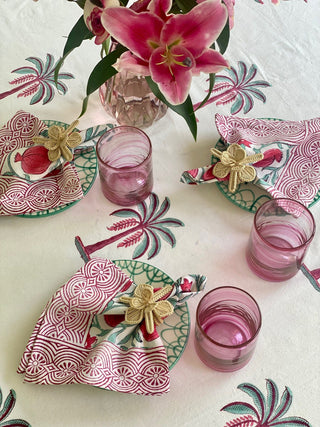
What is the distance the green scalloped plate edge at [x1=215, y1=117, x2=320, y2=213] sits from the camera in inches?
32.9

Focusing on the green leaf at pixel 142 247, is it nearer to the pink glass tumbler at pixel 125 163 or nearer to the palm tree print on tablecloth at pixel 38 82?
the pink glass tumbler at pixel 125 163

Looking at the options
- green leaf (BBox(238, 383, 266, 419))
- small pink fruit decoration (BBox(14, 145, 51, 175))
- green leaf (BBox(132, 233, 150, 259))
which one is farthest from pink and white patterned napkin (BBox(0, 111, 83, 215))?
green leaf (BBox(238, 383, 266, 419))

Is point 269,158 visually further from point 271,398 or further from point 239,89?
point 271,398

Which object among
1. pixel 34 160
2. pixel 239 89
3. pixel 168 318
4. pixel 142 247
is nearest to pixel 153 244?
pixel 142 247

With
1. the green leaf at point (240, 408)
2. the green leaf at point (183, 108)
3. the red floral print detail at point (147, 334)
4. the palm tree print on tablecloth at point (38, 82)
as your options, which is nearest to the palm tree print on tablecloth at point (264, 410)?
the green leaf at point (240, 408)

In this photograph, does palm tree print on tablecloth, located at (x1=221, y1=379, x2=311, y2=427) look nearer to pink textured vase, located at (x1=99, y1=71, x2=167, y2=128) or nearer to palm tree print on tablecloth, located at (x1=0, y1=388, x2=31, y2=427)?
palm tree print on tablecloth, located at (x1=0, y1=388, x2=31, y2=427)

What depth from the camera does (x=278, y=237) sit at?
801 millimetres

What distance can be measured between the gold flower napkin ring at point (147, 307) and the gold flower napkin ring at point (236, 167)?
0.71ft

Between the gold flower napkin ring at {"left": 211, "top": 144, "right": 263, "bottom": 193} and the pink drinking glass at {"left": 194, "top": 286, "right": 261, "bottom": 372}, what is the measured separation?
0.62 feet

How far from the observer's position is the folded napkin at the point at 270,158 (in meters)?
0.83

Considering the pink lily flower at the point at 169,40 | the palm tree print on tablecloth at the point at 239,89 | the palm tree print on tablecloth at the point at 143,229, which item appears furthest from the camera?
the palm tree print on tablecloth at the point at 239,89

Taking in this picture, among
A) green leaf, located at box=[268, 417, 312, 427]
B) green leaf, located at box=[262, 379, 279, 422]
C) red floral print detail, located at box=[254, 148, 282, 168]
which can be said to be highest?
red floral print detail, located at box=[254, 148, 282, 168]

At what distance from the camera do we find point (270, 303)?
2.48ft

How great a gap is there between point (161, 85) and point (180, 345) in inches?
12.7
